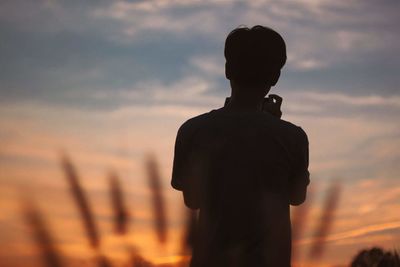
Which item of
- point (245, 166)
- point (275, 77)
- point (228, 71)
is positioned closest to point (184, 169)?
point (245, 166)

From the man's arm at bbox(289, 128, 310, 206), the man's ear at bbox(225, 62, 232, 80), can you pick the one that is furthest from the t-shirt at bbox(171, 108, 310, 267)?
the man's ear at bbox(225, 62, 232, 80)

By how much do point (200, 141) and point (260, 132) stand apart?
42 centimetres

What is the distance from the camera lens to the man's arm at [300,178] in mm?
3545

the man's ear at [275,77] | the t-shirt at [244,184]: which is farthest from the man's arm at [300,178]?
the man's ear at [275,77]

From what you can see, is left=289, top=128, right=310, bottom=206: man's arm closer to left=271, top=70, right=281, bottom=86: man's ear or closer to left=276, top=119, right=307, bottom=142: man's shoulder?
left=276, top=119, right=307, bottom=142: man's shoulder

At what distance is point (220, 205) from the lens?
3.45 m

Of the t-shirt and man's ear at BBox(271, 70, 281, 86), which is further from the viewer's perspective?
man's ear at BBox(271, 70, 281, 86)

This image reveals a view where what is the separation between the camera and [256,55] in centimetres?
365

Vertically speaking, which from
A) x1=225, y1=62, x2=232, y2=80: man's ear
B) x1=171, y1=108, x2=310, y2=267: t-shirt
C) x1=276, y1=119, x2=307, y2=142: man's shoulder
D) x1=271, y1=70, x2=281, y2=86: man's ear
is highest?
x1=225, y1=62, x2=232, y2=80: man's ear

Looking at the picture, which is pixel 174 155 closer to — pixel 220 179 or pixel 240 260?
pixel 220 179

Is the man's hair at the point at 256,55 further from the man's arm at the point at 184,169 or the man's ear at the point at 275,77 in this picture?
the man's arm at the point at 184,169

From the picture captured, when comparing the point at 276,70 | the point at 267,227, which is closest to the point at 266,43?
the point at 276,70

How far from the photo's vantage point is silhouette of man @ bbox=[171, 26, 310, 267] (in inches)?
132

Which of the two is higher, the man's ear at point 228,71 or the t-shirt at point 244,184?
the man's ear at point 228,71
